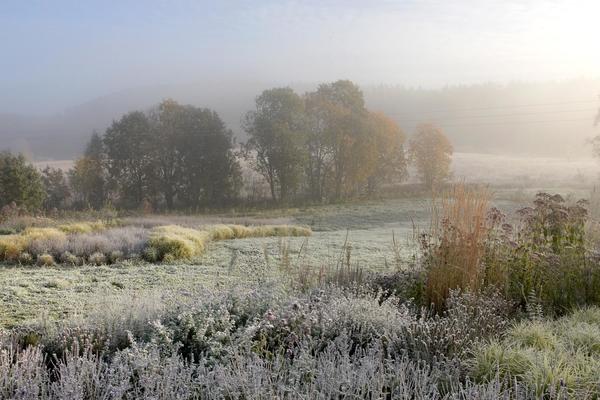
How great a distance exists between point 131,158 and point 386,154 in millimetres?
17611

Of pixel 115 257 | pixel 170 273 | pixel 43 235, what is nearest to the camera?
pixel 170 273

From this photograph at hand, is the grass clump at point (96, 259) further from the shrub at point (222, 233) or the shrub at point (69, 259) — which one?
the shrub at point (222, 233)

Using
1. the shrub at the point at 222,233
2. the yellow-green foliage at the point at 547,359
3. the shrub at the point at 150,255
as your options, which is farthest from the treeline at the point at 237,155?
the yellow-green foliage at the point at 547,359

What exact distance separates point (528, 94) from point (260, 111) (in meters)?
50.1

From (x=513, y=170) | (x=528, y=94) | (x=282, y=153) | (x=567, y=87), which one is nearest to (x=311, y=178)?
(x=282, y=153)

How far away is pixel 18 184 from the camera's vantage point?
2723 cm

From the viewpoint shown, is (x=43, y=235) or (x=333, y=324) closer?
(x=333, y=324)

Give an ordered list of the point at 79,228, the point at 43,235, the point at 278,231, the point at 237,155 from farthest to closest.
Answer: the point at 237,155 < the point at 278,231 < the point at 79,228 < the point at 43,235

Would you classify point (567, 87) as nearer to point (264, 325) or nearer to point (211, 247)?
point (211, 247)

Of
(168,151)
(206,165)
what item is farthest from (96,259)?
(168,151)

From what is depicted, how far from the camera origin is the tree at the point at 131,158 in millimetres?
33062

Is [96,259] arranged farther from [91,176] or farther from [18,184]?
[91,176]

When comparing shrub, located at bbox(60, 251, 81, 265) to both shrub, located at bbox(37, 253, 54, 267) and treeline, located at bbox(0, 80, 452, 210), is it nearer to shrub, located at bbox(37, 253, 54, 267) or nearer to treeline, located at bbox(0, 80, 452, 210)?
shrub, located at bbox(37, 253, 54, 267)

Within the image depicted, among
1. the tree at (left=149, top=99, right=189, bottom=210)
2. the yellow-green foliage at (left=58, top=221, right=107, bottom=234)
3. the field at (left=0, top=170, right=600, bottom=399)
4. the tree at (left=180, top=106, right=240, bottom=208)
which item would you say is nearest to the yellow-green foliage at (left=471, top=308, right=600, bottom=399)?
the field at (left=0, top=170, right=600, bottom=399)
